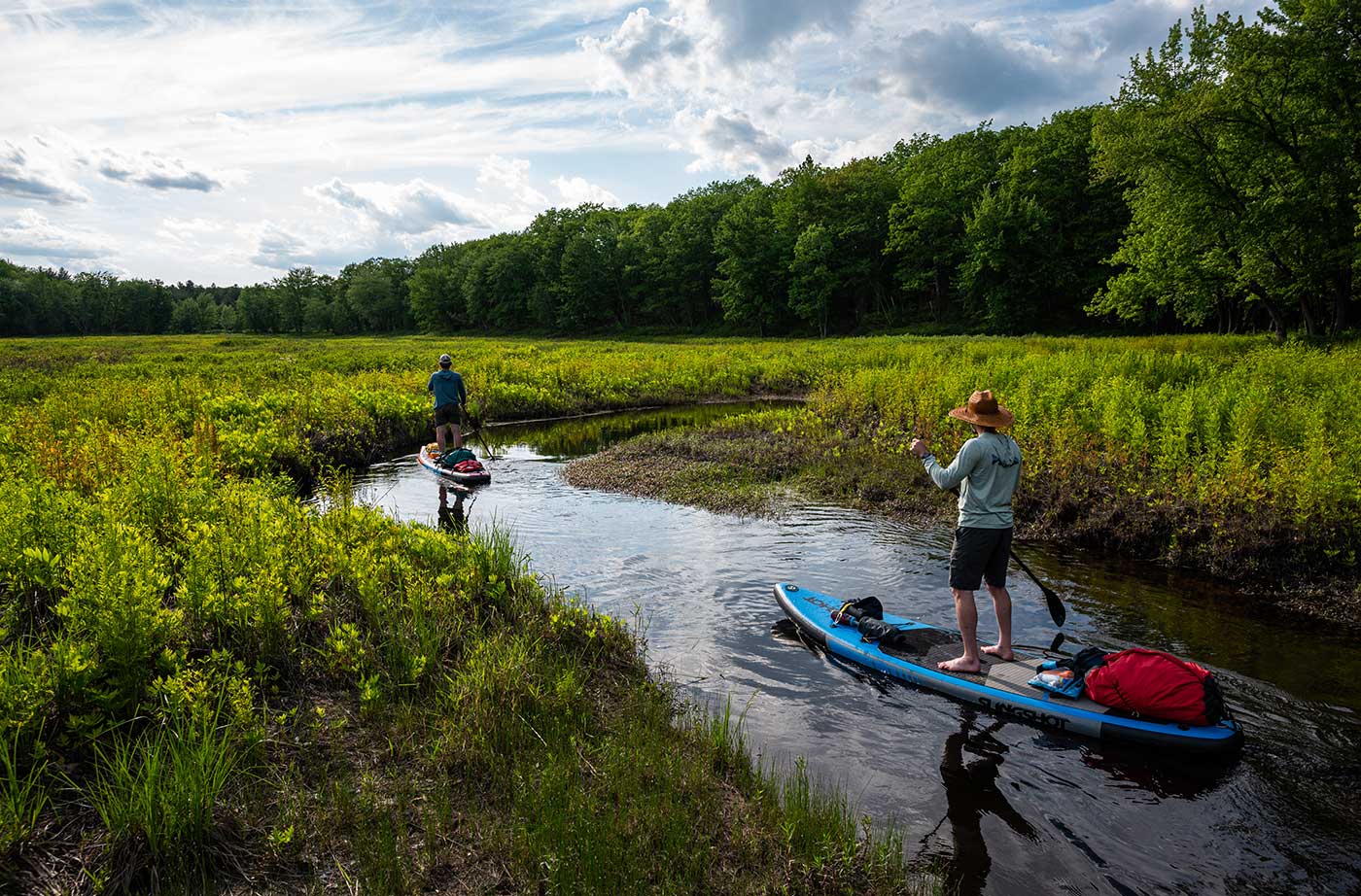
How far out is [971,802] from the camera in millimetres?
5395

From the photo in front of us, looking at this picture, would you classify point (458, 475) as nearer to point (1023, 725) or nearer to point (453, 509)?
point (453, 509)

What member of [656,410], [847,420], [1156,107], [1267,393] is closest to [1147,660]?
[1267,393]

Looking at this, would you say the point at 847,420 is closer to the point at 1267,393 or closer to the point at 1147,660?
the point at 1267,393

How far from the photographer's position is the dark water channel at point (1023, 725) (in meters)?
4.80

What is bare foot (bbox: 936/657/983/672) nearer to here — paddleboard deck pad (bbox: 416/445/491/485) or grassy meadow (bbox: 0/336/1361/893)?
grassy meadow (bbox: 0/336/1361/893)

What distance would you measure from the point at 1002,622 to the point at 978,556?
0.83 m

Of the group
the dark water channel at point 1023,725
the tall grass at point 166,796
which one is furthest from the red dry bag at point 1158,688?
the tall grass at point 166,796

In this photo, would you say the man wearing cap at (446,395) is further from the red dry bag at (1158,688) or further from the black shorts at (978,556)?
the red dry bag at (1158,688)

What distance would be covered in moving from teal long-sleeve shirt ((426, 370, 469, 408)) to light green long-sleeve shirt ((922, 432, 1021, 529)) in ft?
43.0

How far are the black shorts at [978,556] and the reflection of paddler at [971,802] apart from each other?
1.27m

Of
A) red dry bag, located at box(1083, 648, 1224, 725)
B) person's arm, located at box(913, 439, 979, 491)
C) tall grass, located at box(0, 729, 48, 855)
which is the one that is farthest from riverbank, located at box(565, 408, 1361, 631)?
tall grass, located at box(0, 729, 48, 855)

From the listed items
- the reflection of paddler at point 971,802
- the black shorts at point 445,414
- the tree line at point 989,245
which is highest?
the tree line at point 989,245

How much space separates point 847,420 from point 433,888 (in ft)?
53.0

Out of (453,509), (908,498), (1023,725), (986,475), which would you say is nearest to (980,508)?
(986,475)
